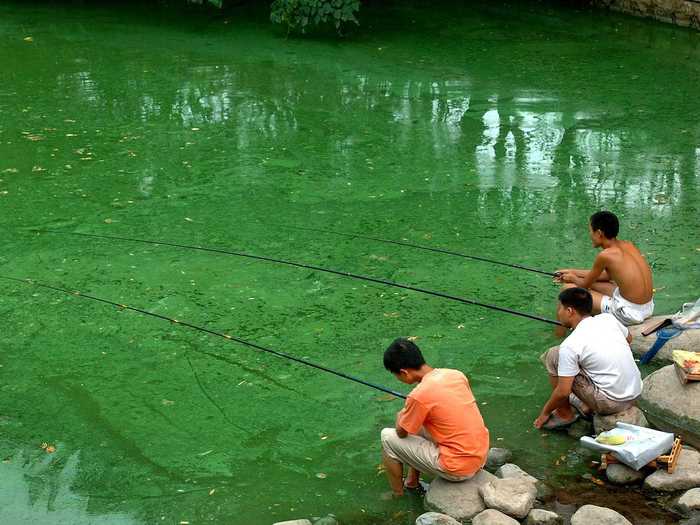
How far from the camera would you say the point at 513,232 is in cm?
662

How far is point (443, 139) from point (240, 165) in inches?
68.7

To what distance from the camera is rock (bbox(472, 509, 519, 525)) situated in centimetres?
371

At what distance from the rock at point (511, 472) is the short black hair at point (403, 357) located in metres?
0.59

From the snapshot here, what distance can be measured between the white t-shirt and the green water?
337mm

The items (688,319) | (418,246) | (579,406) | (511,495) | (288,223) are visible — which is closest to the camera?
(511,495)

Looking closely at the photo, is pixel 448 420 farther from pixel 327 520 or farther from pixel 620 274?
pixel 620 274

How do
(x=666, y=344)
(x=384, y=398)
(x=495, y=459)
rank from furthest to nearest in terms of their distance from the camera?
(x=666, y=344)
(x=384, y=398)
(x=495, y=459)

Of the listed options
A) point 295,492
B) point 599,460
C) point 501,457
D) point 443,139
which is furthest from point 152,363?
point 443,139

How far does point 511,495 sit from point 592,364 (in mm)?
796

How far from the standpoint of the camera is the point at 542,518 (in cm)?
377

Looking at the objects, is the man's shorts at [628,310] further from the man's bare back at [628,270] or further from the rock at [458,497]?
the rock at [458,497]

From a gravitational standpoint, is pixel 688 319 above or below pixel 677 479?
above

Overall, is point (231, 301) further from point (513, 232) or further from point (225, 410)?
point (513, 232)

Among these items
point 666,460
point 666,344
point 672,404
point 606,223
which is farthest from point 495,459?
point 606,223
